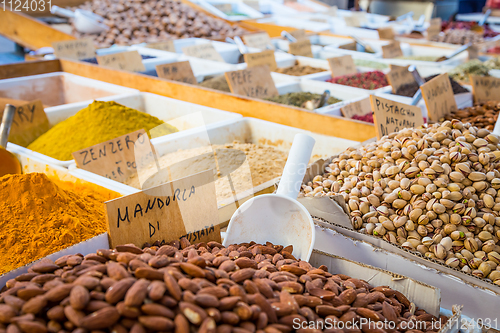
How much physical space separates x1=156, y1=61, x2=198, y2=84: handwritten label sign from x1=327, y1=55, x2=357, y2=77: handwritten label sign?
0.97m

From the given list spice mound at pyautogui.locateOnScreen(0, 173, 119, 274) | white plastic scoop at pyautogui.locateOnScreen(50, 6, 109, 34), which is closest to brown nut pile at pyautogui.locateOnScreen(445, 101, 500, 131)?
spice mound at pyautogui.locateOnScreen(0, 173, 119, 274)

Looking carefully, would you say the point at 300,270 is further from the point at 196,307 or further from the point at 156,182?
the point at 156,182

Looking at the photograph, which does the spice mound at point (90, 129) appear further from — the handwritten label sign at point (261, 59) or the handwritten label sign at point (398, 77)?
the handwritten label sign at point (398, 77)

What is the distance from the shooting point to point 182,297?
643mm

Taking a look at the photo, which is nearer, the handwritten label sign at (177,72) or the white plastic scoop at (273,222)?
the white plastic scoop at (273,222)

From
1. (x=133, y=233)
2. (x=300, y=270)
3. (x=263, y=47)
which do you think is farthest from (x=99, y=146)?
(x=263, y=47)

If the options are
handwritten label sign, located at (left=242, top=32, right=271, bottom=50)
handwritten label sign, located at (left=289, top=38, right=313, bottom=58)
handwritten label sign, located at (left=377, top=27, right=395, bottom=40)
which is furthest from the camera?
handwritten label sign, located at (left=377, top=27, right=395, bottom=40)

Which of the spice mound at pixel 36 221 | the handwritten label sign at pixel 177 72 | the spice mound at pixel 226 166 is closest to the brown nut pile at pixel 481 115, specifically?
the spice mound at pixel 226 166

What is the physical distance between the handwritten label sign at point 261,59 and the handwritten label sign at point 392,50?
110 centimetres

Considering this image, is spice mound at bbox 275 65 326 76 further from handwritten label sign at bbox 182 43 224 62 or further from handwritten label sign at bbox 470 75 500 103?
handwritten label sign at bbox 470 75 500 103

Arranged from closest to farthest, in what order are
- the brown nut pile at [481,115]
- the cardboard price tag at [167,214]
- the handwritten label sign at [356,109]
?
the cardboard price tag at [167,214] → the brown nut pile at [481,115] → the handwritten label sign at [356,109]

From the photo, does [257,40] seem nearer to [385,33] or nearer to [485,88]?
[385,33]

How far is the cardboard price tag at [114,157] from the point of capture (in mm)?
1318

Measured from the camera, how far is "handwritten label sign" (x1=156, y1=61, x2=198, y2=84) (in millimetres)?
2270
